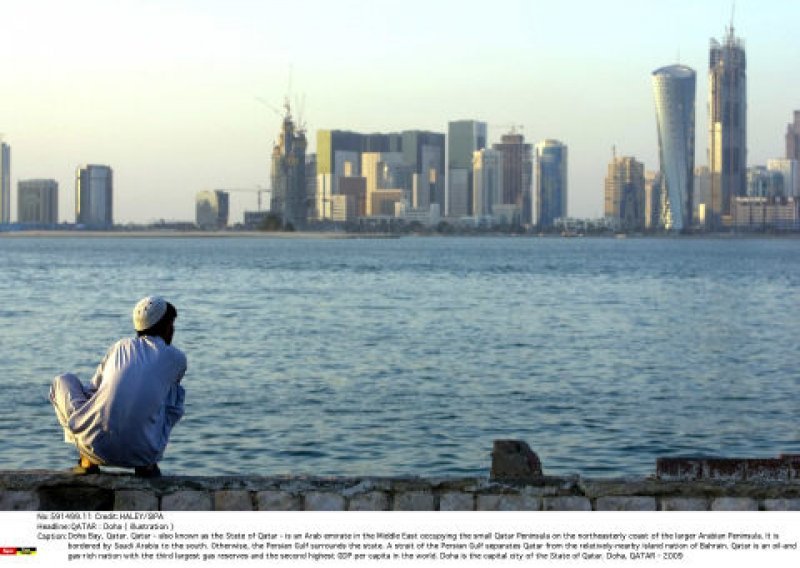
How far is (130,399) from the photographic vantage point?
291 inches

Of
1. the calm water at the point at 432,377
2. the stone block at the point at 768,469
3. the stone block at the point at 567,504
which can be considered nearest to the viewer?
the stone block at the point at 567,504

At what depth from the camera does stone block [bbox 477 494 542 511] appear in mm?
7250

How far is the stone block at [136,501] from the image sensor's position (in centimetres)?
727

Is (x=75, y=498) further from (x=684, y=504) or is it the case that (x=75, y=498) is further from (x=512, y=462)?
(x=684, y=504)

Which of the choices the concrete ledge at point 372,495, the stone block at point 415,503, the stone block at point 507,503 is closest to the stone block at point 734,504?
the concrete ledge at point 372,495

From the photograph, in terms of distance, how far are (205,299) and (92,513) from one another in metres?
48.2

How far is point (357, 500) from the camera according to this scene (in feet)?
23.9

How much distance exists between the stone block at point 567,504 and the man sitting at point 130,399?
2235 mm

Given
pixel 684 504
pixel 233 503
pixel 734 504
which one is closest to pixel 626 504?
pixel 684 504

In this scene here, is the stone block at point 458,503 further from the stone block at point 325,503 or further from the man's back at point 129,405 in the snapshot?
the man's back at point 129,405

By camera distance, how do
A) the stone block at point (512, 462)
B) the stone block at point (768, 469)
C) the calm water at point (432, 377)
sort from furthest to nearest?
the calm water at point (432, 377), the stone block at point (768, 469), the stone block at point (512, 462)

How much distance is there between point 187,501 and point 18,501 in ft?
3.06

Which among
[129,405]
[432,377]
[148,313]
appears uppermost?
[148,313]

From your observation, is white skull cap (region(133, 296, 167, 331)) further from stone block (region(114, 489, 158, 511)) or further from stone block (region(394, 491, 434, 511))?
stone block (region(394, 491, 434, 511))
